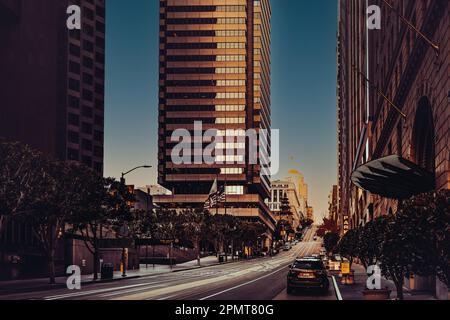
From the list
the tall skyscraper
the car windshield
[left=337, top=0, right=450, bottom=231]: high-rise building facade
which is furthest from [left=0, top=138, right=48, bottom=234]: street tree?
[left=337, top=0, right=450, bottom=231]: high-rise building facade

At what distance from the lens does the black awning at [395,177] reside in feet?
108

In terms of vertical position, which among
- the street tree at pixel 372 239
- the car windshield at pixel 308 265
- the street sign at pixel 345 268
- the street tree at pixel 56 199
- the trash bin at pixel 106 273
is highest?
the street tree at pixel 56 199

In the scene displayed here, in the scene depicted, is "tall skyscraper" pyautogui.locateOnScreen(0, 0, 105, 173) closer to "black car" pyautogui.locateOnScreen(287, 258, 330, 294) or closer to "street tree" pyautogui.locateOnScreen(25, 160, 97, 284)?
"street tree" pyautogui.locateOnScreen(25, 160, 97, 284)

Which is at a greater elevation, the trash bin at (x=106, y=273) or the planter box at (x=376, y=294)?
the planter box at (x=376, y=294)

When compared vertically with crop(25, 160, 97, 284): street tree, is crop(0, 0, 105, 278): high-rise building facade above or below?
above

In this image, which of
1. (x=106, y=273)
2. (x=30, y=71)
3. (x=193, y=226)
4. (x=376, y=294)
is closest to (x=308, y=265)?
(x=376, y=294)

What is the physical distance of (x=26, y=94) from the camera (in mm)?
66688

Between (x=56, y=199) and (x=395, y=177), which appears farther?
(x=56, y=199)

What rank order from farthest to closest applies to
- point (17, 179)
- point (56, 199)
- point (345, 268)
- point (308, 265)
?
point (56, 199), point (345, 268), point (17, 179), point (308, 265)

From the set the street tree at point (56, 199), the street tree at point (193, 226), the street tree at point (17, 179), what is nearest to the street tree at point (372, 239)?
the street tree at point (17, 179)

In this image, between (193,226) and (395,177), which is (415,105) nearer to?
(395,177)

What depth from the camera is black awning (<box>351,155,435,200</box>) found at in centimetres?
3300

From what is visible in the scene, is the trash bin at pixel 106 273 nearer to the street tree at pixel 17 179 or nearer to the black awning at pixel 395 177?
the street tree at pixel 17 179

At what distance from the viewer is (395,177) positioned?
37.6 m
